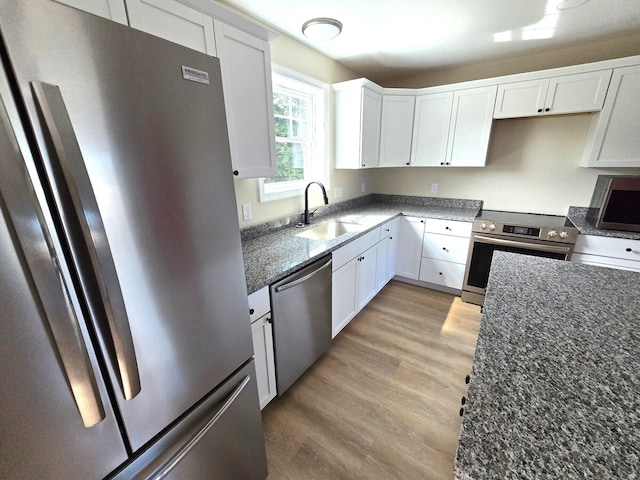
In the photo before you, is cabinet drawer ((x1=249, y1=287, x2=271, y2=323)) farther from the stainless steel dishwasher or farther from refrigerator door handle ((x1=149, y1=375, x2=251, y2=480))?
refrigerator door handle ((x1=149, y1=375, x2=251, y2=480))

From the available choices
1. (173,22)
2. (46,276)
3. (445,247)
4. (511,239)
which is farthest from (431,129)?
(46,276)

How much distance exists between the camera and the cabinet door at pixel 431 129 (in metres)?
2.86

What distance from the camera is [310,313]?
175 cm

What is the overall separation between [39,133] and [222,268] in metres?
0.55

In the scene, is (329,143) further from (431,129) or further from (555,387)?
(555,387)

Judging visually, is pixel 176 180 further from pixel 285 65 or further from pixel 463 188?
pixel 463 188

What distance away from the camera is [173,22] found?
1.13m

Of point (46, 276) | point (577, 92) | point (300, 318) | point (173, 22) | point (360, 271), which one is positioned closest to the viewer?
point (46, 276)

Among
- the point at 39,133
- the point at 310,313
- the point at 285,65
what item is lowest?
the point at 310,313

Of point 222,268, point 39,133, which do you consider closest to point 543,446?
point 222,268

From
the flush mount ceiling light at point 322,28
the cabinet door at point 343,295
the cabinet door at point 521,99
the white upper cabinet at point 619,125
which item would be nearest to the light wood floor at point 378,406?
the cabinet door at point 343,295

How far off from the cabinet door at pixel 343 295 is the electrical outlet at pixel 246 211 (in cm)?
78

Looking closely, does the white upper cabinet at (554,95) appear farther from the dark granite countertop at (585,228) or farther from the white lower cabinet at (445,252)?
the white lower cabinet at (445,252)

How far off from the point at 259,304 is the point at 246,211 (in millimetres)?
890
